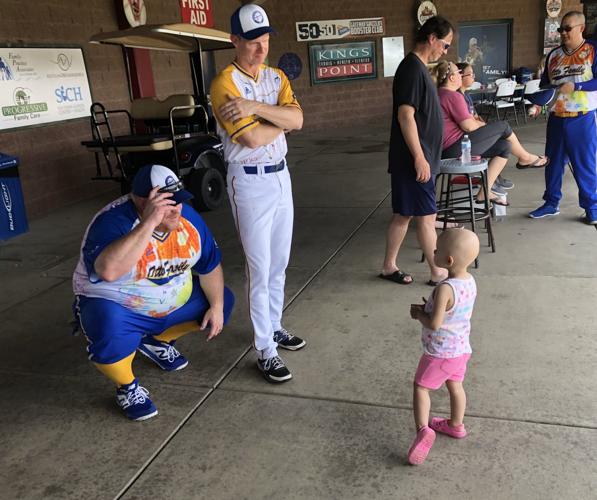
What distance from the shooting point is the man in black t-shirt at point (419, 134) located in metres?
3.69

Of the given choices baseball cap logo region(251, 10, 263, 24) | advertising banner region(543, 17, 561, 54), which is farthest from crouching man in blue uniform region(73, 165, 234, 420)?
advertising banner region(543, 17, 561, 54)

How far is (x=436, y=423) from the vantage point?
98.7 inches

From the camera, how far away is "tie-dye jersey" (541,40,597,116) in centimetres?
491

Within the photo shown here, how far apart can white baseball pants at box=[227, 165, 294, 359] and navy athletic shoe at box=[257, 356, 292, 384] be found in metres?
0.03

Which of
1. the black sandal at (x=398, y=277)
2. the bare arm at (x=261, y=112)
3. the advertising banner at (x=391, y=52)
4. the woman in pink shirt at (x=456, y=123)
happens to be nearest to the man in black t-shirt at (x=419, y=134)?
the black sandal at (x=398, y=277)

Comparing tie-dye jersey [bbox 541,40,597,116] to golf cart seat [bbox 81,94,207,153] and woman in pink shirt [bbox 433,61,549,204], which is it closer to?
woman in pink shirt [bbox 433,61,549,204]

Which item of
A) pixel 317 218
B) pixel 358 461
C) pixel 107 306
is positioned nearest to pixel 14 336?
pixel 107 306

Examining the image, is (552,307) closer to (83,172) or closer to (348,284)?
(348,284)

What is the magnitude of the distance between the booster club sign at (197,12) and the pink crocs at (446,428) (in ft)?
34.7

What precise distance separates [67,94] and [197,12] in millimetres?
4690

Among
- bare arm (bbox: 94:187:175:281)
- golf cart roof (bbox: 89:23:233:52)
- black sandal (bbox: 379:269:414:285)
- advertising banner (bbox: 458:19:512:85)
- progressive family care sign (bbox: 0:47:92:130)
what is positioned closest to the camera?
bare arm (bbox: 94:187:175:281)

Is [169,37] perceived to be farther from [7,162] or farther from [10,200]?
[10,200]

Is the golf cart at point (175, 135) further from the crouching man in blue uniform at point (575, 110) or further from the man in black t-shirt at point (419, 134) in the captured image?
the crouching man in blue uniform at point (575, 110)

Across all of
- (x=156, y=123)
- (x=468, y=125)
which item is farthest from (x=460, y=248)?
(x=156, y=123)
